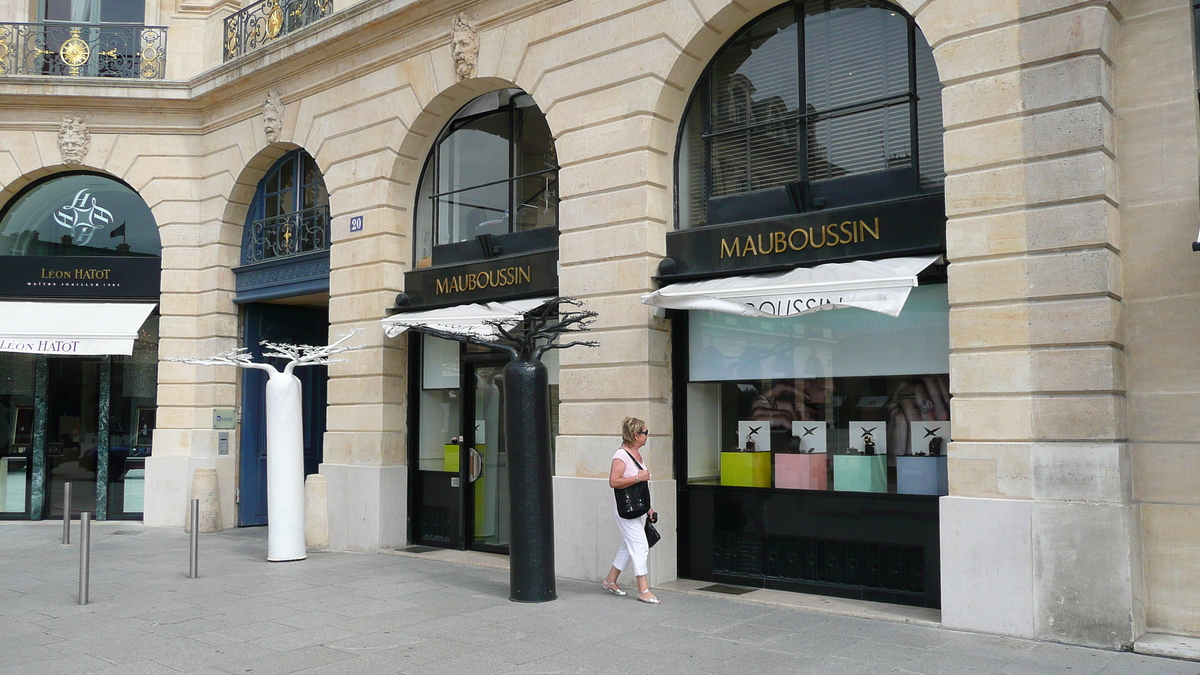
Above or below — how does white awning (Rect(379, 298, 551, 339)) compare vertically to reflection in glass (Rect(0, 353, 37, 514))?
above

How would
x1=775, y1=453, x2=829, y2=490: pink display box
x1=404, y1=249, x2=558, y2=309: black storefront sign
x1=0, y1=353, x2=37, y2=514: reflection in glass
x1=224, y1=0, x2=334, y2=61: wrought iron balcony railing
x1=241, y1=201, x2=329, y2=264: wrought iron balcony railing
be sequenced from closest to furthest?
x1=775, y1=453, x2=829, y2=490: pink display box < x1=404, y1=249, x2=558, y2=309: black storefront sign < x1=224, y1=0, x2=334, y2=61: wrought iron balcony railing < x1=241, y1=201, x2=329, y2=264: wrought iron balcony railing < x1=0, y1=353, x2=37, y2=514: reflection in glass

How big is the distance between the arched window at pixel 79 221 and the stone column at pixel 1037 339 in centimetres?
1376

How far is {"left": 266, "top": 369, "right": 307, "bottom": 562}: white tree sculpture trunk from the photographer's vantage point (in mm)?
11828

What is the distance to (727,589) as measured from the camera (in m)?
9.80

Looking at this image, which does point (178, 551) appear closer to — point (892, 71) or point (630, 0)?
point (630, 0)

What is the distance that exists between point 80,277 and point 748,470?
12.3 m

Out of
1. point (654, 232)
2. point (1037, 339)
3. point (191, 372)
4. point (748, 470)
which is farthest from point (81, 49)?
point (1037, 339)

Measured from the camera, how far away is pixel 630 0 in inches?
421

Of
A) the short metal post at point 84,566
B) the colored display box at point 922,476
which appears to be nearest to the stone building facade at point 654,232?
the colored display box at point 922,476

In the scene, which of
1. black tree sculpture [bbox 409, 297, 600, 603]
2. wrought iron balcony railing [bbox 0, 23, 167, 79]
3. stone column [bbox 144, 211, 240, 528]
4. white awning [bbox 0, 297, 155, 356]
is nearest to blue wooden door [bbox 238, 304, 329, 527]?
stone column [bbox 144, 211, 240, 528]

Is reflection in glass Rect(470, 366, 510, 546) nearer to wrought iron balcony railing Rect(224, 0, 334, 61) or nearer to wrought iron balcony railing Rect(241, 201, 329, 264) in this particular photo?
wrought iron balcony railing Rect(241, 201, 329, 264)

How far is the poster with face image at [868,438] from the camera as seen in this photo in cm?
928

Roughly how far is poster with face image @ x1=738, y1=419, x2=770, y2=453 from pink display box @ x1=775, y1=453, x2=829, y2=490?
22 centimetres

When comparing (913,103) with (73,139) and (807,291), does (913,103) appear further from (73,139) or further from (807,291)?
(73,139)
